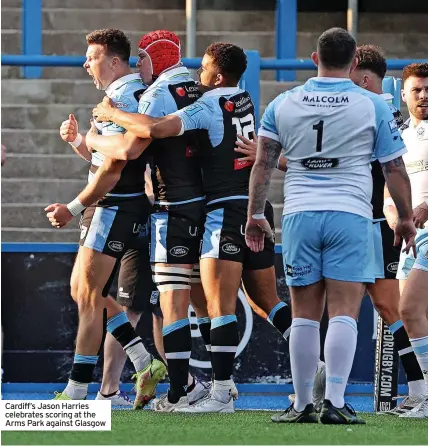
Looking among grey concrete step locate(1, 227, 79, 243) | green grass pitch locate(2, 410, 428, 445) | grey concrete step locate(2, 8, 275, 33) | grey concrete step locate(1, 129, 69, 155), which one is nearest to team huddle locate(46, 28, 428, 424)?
green grass pitch locate(2, 410, 428, 445)

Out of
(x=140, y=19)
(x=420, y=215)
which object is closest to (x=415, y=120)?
(x=420, y=215)

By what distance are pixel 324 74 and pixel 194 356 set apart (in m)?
3.48

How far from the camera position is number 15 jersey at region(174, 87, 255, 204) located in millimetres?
7379

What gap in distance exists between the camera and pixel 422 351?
7.34 meters

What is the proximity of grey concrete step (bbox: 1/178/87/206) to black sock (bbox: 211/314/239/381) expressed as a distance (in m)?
5.10

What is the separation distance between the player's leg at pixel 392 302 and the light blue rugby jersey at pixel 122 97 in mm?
1564

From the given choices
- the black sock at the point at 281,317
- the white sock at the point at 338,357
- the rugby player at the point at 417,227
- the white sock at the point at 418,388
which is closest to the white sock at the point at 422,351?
the rugby player at the point at 417,227

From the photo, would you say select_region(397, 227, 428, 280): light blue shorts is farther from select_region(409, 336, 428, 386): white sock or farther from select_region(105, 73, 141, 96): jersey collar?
select_region(105, 73, 141, 96): jersey collar

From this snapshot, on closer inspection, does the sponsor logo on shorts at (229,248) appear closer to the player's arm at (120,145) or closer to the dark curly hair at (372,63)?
the player's arm at (120,145)

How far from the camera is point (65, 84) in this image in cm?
1268

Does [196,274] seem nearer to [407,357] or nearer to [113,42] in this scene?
[407,357]

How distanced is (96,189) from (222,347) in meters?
1.13

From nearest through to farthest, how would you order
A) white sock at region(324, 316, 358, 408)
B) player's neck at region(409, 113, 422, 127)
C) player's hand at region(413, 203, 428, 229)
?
white sock at region(324, 316, 358, 408) → player's hand at region(413, 203, 428, 229) → player's neck at region(409, 113, 422, 127)

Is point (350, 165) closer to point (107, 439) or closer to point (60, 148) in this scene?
point (107, 439)
